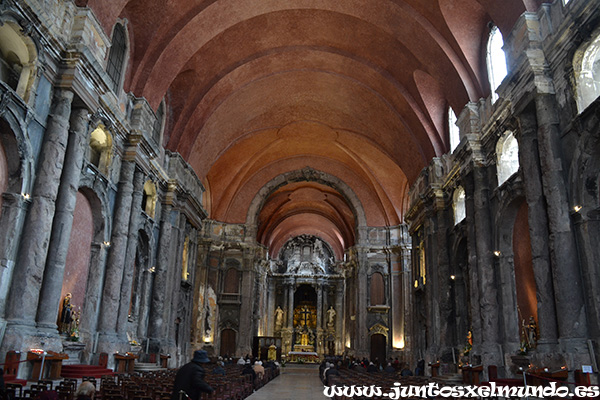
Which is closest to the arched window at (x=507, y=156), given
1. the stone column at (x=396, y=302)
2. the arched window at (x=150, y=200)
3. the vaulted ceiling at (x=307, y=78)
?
the vaulted ceiling at (x=307, y=78)

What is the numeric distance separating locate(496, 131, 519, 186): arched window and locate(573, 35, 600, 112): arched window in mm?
3970

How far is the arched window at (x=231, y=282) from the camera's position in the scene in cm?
3356

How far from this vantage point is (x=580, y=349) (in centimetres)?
1009

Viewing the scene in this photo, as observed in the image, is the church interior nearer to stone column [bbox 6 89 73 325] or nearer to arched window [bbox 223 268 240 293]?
stone column [bbox 6 89 73 325]

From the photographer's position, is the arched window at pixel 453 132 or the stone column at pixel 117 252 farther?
the arched window at pixel 453 132

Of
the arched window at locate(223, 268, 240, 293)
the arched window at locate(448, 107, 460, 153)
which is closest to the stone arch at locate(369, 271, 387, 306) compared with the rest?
the arched window at locate(223, 268, 240, 293)

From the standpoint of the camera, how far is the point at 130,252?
16875mm

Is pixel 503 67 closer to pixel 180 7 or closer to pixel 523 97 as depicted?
pixel 523 97

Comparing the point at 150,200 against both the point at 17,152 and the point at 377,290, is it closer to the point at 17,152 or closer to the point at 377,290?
the point at 17,152

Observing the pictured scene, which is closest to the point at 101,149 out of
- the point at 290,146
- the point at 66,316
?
the point at 66,316

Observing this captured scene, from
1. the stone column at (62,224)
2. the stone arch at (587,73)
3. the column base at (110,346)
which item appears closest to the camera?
the stone arch at (587,73)

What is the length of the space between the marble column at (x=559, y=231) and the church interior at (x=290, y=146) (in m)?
0.05

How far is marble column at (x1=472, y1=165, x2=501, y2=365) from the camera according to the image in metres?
15.0

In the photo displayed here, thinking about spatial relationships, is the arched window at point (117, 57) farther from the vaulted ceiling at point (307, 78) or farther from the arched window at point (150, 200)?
the arched window at point (150, 200)
